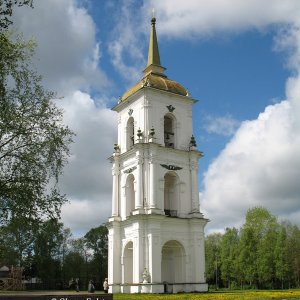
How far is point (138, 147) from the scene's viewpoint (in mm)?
37281

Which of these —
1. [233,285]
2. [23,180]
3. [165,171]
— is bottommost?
[233,285]

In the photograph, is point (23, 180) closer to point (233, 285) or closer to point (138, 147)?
point (138, 147)

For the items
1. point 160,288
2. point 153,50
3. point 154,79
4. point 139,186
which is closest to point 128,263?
point 160,288

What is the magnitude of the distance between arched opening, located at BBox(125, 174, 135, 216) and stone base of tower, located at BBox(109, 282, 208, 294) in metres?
6.16

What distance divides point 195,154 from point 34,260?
36548 millimetres

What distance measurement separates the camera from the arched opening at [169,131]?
40.1m

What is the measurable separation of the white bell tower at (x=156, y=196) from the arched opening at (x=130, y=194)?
8 cm

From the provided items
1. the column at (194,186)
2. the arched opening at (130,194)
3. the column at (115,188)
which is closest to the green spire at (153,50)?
the column at (115,188)

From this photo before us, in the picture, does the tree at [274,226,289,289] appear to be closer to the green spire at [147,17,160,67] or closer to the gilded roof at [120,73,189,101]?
the gilded roof at [120,73,189,101]

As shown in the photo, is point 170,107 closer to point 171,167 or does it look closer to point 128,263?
point 171,167

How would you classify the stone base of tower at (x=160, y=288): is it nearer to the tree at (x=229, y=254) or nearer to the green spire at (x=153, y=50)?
the green spire at (x=153, y=50)

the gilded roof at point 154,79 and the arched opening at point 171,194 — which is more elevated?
the gilded roof at point 154,79

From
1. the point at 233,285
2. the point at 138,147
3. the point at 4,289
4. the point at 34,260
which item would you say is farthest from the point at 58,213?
the point at 233,285

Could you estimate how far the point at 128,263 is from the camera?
38188 mm
